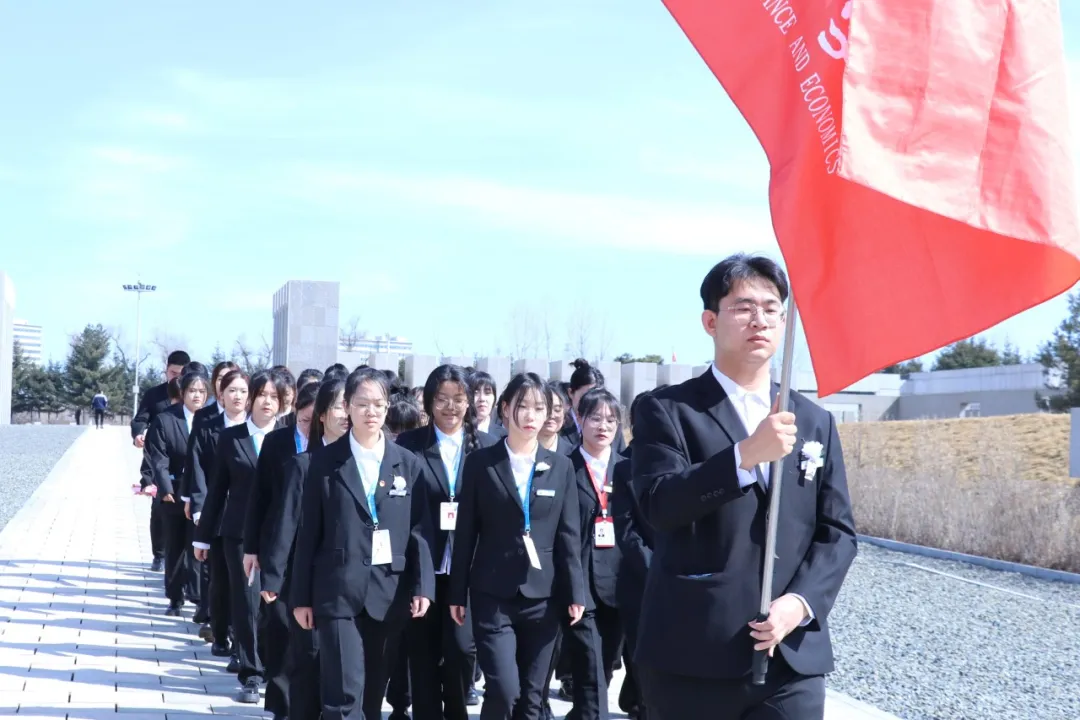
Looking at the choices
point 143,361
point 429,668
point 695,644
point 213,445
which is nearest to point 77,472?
point 213,445

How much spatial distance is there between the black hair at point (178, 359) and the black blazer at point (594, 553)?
23.7ft

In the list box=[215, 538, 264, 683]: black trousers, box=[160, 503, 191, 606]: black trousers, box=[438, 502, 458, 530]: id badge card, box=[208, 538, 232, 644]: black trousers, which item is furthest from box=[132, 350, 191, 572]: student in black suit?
box=[438, 502, 458, 530]: id badge card

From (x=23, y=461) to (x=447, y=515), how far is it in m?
28.1

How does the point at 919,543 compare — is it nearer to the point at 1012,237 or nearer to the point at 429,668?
the point at 429,668

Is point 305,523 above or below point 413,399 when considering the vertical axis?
below

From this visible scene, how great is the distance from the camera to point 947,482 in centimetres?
2081

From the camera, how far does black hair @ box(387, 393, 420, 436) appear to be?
8.41 m

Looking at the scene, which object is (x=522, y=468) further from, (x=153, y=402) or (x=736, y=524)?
(x=153, y=402)

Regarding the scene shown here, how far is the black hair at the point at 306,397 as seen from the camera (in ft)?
25.8

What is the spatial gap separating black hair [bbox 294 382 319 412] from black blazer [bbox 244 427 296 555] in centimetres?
48

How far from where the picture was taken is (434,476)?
6.95m

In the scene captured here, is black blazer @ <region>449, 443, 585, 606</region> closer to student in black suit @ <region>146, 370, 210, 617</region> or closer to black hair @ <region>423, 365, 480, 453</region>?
black hair @ <region>423, 365, 480, 453</region>

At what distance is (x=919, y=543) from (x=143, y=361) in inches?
3210

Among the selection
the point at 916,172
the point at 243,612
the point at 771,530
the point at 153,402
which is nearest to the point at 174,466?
the point at 153,402
